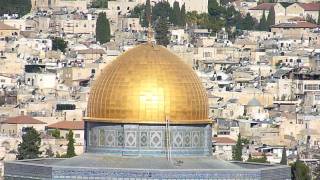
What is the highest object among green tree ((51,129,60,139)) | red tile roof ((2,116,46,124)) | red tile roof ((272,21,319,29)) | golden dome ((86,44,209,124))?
golden dome ((86,44,209,124))

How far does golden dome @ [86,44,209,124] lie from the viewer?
132ft

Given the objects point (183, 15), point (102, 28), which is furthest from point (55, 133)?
point (183, 15)

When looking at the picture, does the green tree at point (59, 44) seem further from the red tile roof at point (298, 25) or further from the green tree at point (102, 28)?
the red tile roof at point (298, 25)

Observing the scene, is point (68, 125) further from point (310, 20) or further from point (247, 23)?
point (310, 20)

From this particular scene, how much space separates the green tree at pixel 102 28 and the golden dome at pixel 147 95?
106778 millimetres

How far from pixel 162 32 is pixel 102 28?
967 centimetres

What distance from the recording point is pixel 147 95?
40.0 m

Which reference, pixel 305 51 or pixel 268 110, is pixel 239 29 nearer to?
pixel 305 51

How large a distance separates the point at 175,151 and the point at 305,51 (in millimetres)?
101571

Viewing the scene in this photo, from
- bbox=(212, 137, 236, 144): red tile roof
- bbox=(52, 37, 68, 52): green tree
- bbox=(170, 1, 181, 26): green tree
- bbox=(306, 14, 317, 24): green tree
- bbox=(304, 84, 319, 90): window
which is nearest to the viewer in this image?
bbox=(212, 137, 236, 144): red tile roof

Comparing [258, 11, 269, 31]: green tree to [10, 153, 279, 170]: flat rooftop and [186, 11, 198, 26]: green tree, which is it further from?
[10, 153, 279, 170]: flat rooftop

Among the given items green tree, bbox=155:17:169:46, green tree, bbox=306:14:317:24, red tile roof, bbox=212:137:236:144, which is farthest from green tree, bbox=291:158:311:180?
green tree, bbox=306:14:317:24

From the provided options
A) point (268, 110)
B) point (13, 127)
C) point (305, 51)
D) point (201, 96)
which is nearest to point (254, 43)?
point (305, 51)

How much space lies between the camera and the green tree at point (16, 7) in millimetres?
158500
